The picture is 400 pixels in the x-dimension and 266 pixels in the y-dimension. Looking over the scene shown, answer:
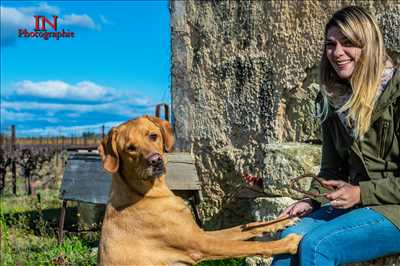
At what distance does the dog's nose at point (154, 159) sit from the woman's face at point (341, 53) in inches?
49.6

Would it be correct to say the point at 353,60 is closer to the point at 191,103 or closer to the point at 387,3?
the point at 387,3

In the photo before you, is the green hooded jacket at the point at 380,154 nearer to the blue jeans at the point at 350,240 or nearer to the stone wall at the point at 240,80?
the blue jeans at the point at 350,240

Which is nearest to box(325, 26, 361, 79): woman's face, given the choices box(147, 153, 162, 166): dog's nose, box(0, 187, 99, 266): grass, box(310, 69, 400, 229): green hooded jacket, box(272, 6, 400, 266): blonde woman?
box(272, 6, 400, 266): blonde woman

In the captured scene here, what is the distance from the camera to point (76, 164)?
7062 mm

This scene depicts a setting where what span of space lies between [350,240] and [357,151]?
51 centimetres

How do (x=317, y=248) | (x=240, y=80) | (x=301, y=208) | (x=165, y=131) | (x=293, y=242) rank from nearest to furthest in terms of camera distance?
(x=317, y=248) < (x=293, y=242) < (x=301, y=208) < (x=165, y=131) < (x=240, y=80)

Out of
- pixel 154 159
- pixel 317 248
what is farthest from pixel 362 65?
pixel 154 159

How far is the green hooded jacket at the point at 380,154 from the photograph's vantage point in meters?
2.89

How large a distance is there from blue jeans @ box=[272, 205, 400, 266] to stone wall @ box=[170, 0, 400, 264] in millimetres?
1984

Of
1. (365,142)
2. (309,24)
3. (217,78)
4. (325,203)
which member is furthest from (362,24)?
(217,78)

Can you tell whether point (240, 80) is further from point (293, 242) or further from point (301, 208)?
point (293, 242)

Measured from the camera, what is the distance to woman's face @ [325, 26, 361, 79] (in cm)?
312

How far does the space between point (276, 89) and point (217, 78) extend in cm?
75

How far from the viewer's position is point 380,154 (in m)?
3.06
